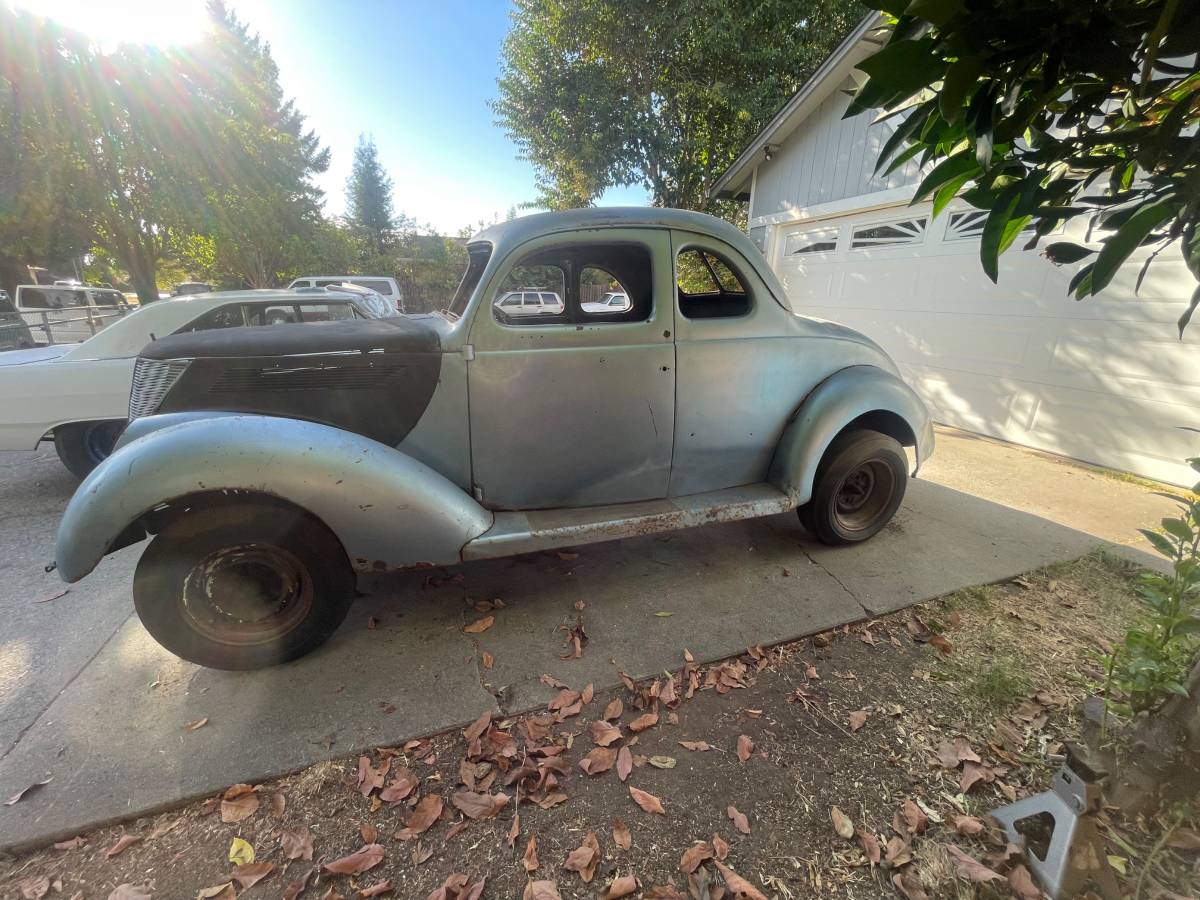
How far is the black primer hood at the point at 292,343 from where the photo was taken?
239cm

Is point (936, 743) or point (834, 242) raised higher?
point (834, 242)

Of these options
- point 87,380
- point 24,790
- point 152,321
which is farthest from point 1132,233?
point 152,321

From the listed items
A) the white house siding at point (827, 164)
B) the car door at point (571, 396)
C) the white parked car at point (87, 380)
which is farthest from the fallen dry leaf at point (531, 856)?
the white house siding at point (827, 164)

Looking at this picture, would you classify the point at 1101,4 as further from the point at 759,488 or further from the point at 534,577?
the point at 534,577

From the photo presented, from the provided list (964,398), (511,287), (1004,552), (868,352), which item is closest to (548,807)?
(511,287)

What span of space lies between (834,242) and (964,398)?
301cm

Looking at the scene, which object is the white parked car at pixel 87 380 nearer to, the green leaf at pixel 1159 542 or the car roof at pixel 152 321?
the car roof at pixel 152 321

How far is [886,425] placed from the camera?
3.50m

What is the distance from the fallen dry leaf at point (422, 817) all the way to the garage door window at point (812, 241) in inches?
326

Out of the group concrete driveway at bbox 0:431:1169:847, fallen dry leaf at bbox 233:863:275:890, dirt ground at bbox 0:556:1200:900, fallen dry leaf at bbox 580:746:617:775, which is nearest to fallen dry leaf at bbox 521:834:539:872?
dirt ground at bbox 0:556:1200:900

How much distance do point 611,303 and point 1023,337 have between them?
4.85 m

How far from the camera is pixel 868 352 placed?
133 inches

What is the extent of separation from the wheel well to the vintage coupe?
0.7 inches

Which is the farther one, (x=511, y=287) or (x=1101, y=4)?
(x=511, y=287)
